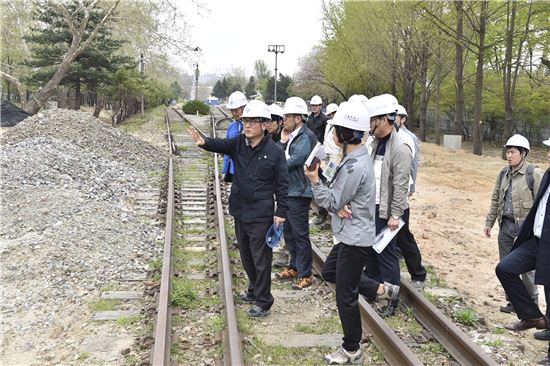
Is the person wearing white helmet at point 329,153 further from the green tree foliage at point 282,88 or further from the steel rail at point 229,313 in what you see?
the green tree foliage at point 282,88

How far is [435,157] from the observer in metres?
22.5

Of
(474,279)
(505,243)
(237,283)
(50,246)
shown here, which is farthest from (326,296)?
(50,246)

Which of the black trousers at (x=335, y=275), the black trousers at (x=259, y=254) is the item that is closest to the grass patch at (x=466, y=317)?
the black trousers at (x=335, y=275)

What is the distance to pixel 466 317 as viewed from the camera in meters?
5.41

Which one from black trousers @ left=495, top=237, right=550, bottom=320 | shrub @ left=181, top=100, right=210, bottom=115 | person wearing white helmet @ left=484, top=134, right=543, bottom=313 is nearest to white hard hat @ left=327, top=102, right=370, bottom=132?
black trousers @ left=495, top=237, right=550, bottom=320

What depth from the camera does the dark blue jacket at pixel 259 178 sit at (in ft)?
16.8

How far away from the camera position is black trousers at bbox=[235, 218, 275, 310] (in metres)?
5.23

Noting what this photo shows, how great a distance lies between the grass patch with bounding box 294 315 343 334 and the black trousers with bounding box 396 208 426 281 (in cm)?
136

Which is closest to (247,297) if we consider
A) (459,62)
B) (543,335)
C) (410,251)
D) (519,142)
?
(410,251)

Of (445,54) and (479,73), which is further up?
(445,54)

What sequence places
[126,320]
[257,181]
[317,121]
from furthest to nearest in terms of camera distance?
[317,121] → [126,320] → [257,181]

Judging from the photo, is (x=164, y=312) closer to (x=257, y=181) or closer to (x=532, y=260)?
(x=257, y=181)

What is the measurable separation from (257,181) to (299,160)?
0.95 metres

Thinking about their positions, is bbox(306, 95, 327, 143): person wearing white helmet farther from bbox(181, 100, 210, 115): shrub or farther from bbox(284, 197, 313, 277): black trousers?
bbox(181, 100, 210, 115): shrub
